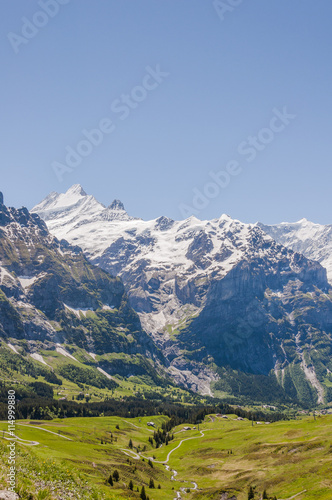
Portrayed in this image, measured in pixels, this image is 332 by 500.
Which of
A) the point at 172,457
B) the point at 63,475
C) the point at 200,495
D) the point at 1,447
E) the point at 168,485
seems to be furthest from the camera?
the point at 172,457

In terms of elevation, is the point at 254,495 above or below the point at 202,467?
above

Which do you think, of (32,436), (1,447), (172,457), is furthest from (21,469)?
(172,457)

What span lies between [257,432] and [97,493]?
137 m

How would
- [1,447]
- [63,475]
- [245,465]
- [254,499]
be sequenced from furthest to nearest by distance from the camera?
1. [245,465]
2. [254,499]
3. [1,447]
4. [63,475]

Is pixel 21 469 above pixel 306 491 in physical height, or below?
above

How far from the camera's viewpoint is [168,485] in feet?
368

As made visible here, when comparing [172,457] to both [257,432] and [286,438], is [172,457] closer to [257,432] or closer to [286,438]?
[257,432]

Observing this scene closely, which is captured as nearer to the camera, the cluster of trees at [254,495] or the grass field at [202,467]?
the grass field at [202,467]

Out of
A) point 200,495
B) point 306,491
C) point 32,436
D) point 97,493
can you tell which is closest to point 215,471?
point 200,495

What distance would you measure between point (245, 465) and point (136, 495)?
50.6 metres

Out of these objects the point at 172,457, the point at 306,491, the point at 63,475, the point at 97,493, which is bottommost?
the point at 172,457

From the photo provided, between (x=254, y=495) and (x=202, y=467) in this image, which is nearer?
(x=254, y=495)

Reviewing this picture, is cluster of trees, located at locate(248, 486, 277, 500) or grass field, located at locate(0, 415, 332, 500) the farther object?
cluster of trees, located at locate(248, 486, 277, 500)

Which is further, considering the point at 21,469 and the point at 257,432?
the point at 257,432
